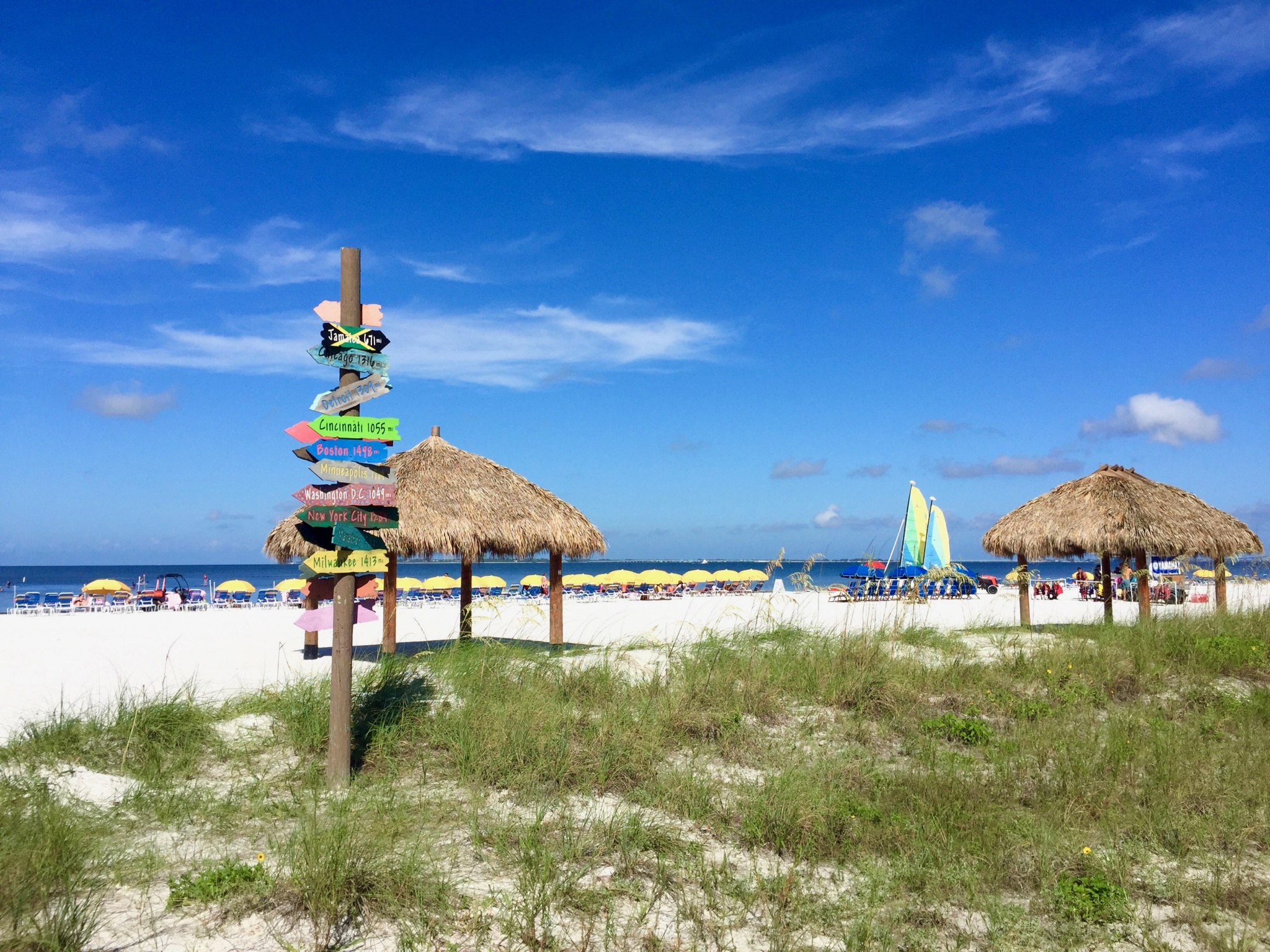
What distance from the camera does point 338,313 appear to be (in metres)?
5.19

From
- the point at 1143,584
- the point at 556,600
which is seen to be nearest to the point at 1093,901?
the point at 556,600

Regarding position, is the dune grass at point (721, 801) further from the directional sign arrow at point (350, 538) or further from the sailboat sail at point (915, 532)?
the sailboat sail at point (915, 532)

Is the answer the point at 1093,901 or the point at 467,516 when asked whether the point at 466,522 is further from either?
the point at 1093,901

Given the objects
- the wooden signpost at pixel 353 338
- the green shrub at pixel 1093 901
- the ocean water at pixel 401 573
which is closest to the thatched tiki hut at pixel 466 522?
the wooden signpost at pixel 353 338

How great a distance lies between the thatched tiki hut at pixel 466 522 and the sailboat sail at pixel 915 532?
2244 centimetres

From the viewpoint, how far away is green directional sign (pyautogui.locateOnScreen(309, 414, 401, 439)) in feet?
16.4

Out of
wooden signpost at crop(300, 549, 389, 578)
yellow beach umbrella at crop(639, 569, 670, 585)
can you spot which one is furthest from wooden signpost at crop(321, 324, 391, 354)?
yellow beach umbrella at crop(639, 569, 670, 585)

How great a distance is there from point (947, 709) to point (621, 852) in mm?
3529

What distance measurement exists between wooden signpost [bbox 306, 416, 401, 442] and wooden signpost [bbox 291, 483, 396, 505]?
1.00 ft

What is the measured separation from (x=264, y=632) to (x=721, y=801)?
13.7 meters

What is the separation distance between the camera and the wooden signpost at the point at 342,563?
503 centimetres

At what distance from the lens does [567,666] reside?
701 centimetres

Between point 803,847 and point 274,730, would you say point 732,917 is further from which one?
point 274,730

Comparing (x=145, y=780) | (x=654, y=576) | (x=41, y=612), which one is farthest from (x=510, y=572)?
(x=145, y=780)
